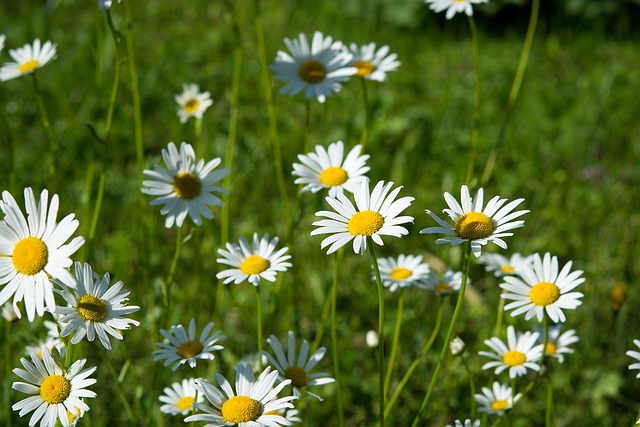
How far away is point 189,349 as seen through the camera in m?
1.56

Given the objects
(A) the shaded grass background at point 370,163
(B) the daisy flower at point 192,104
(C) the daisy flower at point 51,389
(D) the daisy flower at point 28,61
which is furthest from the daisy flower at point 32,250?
(B) the daisy flower at point 192,104

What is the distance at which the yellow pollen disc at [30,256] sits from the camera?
51.1 inches

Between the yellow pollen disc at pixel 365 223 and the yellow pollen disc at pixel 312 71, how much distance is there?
0.75 m

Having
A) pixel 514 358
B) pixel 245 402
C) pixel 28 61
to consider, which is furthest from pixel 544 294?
pixel 28 61

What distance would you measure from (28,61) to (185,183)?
777 millimetres

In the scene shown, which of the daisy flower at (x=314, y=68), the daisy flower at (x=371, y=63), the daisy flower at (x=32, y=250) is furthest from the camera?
the daisy flower at (x=371, y=63)

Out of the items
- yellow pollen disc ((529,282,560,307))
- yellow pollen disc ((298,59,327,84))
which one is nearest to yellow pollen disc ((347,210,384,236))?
yellow pollen disc ((529,282,560,307))

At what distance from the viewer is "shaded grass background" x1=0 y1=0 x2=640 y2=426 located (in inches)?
89.0

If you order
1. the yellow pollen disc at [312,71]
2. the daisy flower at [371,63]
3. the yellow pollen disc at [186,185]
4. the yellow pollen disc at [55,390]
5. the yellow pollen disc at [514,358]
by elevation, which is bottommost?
the yellow pollen disc at [55,390]

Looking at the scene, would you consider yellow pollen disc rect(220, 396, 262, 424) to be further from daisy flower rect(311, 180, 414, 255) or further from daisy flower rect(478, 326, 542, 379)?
daisy flower rect(478, 326, 542, 379)

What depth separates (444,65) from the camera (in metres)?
4.10

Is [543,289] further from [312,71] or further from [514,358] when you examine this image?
[312,71]

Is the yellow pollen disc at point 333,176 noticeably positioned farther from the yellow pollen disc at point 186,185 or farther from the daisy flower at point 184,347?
the daisy flower at point 184,347

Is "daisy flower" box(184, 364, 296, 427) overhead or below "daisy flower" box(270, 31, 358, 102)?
below
